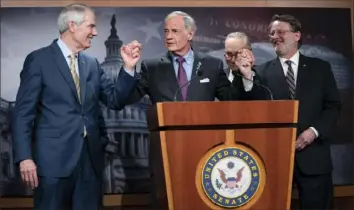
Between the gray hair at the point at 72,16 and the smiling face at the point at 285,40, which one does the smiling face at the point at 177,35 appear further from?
the smiling face at the point at 285,40

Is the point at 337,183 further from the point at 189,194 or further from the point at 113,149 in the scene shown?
the point at 189,194

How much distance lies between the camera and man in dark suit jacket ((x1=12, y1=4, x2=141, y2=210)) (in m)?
2.39

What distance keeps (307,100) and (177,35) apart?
31.0 inches

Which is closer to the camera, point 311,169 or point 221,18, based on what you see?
point 311,169

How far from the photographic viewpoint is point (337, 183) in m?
3.33

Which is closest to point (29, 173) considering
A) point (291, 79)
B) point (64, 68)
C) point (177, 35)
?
point (64, 68)

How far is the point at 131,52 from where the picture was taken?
2322 mm

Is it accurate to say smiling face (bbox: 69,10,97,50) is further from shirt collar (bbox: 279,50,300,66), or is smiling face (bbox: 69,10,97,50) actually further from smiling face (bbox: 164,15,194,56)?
shirt collar (bbox: 279,50,300,66)

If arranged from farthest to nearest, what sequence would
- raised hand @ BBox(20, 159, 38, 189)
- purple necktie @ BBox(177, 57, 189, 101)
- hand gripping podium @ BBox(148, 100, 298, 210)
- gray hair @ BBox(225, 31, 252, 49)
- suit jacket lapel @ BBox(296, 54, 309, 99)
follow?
gray hair @ BBox(225, 31, 252, 49) < suit jacket lapel @ BBox(296, 54, 309, 99) < purple necktie @ BBox(177, 57, 189, 101) < raised hand @ BBox(20, 159, 38, 189) < hand gripping podium @ BBox(148, 100, 298, 210)

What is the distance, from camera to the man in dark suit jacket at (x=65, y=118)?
2389mm

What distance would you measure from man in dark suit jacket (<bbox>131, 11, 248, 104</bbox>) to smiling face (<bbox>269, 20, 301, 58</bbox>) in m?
0.42

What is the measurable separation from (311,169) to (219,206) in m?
0.96

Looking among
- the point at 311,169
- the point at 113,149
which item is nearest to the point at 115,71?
the point at 113,149

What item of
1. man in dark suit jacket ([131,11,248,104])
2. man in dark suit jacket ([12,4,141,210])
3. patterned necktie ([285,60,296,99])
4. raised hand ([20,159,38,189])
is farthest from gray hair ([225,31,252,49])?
raised hand ([20,159,38,189])
